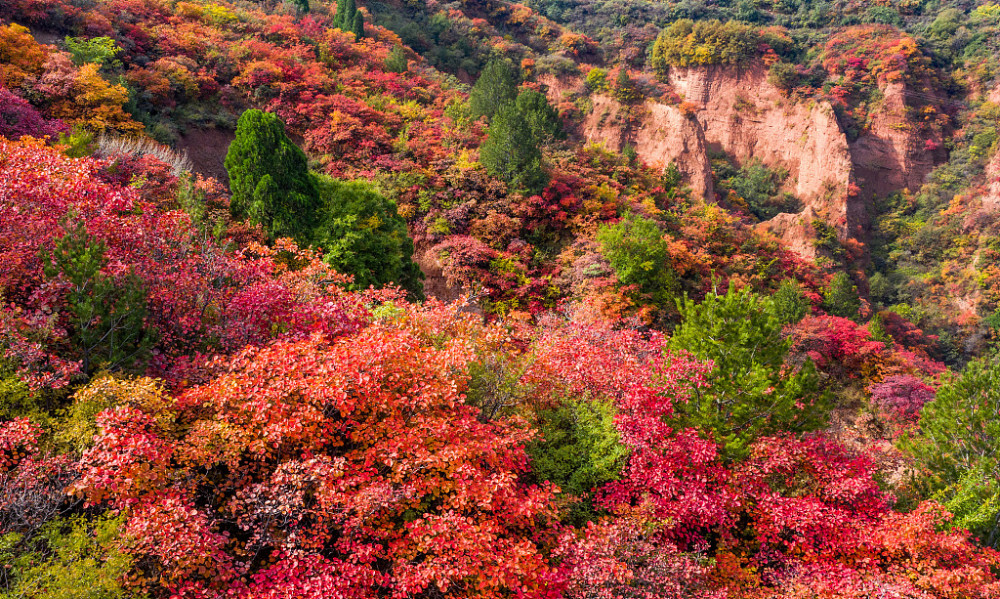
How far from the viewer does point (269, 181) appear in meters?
20.4

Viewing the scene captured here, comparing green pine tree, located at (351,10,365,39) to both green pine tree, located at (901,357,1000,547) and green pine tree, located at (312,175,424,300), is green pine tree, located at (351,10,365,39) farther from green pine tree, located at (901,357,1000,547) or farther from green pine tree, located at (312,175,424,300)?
green pine tree, located at (901,357,1000,547)

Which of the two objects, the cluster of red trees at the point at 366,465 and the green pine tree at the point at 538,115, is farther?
the green pine tree at the point at 538,115

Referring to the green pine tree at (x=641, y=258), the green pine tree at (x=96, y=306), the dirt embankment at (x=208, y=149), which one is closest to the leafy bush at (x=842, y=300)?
the green pine tree at (x=641, y=258)

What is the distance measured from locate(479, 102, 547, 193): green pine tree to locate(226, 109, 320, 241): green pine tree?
12.0m

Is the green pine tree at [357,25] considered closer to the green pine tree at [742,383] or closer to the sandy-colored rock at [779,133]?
the sandy-colored rock at [779,133]

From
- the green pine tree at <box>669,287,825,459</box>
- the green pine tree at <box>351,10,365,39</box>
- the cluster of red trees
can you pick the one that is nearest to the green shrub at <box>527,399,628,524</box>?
the cluster of red trees

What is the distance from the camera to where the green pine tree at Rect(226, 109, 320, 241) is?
67.6 ft

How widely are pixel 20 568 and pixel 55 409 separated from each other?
9.47ft

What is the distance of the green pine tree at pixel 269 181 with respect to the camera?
20.6 m

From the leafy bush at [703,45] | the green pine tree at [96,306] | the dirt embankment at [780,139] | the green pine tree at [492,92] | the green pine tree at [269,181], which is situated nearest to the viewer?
the green pine tree at [96,306]

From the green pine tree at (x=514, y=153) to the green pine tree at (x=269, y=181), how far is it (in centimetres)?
1196

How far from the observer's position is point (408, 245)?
24375mm

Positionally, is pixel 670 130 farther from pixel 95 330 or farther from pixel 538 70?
pixel 95 330

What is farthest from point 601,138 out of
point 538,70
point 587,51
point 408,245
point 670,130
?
point 408,245
